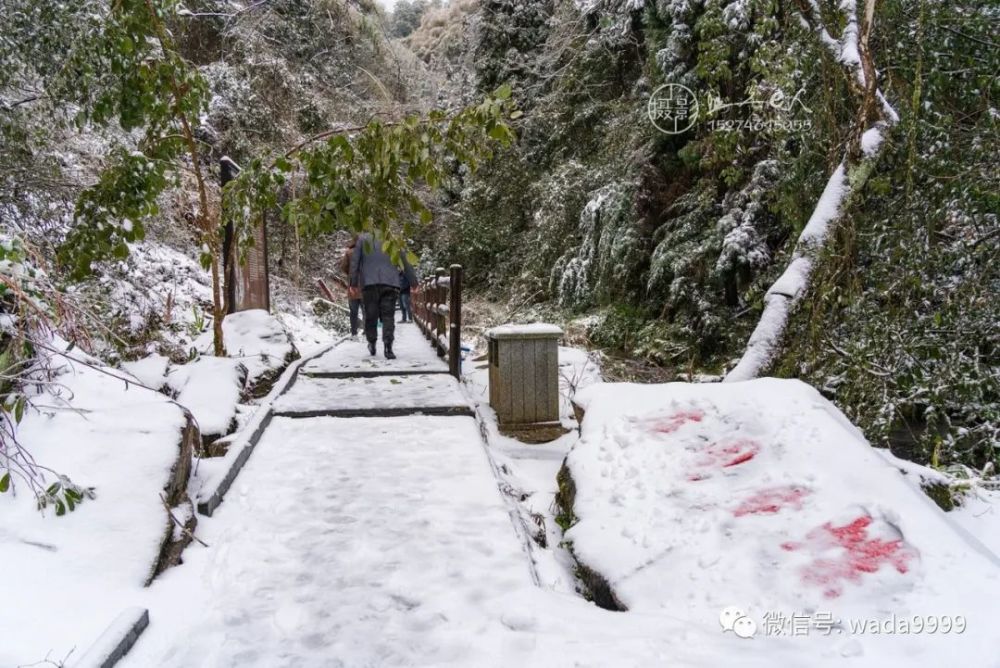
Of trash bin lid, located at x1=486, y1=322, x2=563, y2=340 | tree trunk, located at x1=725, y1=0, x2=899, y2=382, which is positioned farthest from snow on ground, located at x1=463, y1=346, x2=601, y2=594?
tree trunk, located at x1=725, y1=0, x2=899, y2=382

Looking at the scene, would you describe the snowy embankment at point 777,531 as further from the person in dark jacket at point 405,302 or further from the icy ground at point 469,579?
the person in dark jacket at point 405,302

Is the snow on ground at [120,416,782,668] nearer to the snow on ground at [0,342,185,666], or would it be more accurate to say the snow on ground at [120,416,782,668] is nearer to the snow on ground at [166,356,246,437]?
the snow on ground at [0,342,185,666]

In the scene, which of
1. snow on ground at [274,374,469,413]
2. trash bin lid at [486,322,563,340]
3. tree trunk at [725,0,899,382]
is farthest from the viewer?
trash bin lid at [486,322,563,340]

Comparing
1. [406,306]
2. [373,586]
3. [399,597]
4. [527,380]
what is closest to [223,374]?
[527,380]

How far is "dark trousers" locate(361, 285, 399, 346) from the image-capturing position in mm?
7648

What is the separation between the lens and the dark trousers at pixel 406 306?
16.2m

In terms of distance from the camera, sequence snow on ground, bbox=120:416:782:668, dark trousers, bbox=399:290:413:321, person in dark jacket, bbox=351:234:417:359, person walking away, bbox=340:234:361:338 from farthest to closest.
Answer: dark trousers, bbox=399:290:413:321
person walking away, bbox=340:234:361:338
person in dark jacket, bbox=351:234:417:359
snow on ground, bbox=120:416:782:668

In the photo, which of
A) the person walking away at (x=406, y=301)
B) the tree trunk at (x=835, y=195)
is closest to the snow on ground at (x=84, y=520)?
the tree trunk at (x=835, y=195)

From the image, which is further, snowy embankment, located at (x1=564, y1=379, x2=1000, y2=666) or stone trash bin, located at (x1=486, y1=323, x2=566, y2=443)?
stone trash bin, located at (x1=486, y1=323, x2=566, y2=443)

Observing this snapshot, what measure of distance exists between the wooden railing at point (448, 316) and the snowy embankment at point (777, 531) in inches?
126

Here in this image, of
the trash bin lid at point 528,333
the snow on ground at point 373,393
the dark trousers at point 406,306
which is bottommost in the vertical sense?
the snow on ground at point 373,393

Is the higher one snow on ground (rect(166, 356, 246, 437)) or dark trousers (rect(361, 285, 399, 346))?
dark trousers (rect(361, 285, 399, 346))

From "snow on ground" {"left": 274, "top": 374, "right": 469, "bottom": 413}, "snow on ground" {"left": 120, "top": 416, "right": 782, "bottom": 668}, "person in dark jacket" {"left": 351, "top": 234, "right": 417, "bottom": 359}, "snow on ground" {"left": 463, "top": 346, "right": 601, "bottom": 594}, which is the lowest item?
"snow on ground" {"left": 463, "top": 346, "right": 601, "bottom": 594}

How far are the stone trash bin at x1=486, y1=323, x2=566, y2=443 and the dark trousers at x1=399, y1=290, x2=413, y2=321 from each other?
10.7 meters
